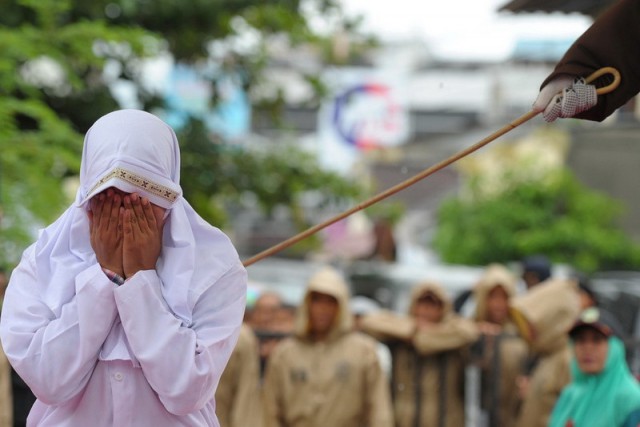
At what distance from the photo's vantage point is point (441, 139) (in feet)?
97.2

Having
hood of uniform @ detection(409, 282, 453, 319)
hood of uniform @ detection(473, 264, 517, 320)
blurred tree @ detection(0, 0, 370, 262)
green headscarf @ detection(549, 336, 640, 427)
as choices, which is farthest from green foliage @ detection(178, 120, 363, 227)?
green headscarf @ detection(549, 336, 640, 427)

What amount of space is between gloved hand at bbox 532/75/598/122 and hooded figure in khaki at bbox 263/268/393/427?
4.23 metres

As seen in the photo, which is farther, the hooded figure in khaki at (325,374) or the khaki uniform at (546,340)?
the khaki uniform at (546,340)

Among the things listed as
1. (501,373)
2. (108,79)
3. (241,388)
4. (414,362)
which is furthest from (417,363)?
(108,79)

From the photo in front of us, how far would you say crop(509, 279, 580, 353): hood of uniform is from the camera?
27.7 feet

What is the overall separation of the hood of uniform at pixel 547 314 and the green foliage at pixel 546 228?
950cm

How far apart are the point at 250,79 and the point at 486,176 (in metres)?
8.77

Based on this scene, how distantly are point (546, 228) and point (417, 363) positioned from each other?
1022cm

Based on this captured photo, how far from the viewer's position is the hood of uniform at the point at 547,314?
8430 mm

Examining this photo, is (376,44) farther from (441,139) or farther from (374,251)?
(441,139)

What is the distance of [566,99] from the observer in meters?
3.99

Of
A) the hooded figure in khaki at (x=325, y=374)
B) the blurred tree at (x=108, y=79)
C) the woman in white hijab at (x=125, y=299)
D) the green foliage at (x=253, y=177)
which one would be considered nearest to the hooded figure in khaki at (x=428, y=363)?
the hooded figure in khaki at (x=325, y=374)

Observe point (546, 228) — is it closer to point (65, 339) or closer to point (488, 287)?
point (488, 287)

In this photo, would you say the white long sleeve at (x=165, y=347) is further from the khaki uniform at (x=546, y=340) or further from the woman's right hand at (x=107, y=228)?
the khaki uniform at (x=546, y=340)
